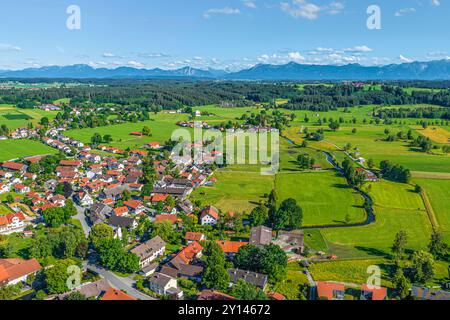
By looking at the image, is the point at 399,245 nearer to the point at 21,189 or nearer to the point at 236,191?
the point at 236,191

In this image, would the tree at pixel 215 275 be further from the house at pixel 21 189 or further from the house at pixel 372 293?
the house at pixel 21 189

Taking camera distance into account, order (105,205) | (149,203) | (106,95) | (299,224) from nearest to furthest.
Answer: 1. (299,224)
2. (105,205)
3. (149,203)
4. (106,95)

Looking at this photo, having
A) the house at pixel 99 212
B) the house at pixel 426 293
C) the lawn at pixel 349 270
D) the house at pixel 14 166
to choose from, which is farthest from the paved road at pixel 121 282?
the house at pixel 14 166

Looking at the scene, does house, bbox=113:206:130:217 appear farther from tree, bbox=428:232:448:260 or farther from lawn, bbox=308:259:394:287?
tree, bbox=428:232:448:260

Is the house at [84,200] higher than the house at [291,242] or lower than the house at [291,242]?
higher
